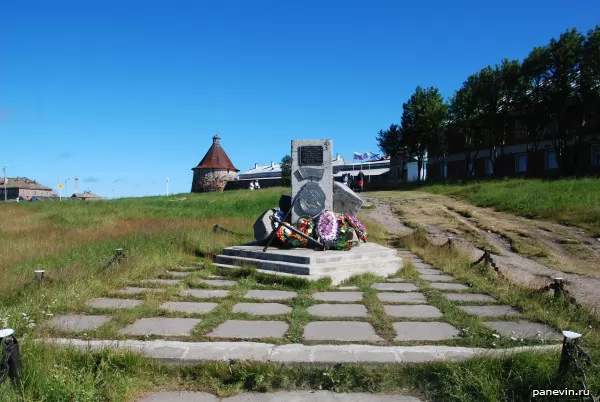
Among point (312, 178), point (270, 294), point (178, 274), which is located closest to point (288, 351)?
point (270, 294)

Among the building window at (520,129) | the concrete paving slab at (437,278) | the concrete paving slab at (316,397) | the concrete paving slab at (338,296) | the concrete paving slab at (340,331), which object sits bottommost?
the concrete paving slab at (316,397)

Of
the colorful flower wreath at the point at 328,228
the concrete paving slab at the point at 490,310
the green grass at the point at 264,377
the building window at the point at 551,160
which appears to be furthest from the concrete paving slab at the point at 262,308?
the building window at the point at 551,160

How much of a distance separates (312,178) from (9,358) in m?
7.10

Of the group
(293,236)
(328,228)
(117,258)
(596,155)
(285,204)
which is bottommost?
(117,258)

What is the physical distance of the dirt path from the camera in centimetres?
954

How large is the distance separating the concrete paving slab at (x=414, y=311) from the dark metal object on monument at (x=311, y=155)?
4546 millimetres

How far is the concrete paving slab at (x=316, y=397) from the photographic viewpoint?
322 centimetres

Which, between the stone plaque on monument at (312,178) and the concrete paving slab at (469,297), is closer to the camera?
the concrete paving slab at (469,297)

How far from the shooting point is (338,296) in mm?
6191

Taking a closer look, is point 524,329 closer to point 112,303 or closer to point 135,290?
point 112,303

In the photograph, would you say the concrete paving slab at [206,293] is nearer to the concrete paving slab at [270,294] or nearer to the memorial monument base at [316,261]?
the concrete paving slab at [270,294]

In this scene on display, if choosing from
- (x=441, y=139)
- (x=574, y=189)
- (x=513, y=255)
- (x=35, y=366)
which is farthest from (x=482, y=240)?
(x=441, y=139)

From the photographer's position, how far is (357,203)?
10039 mm

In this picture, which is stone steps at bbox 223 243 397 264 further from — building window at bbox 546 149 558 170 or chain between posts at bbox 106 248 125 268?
building window at bbox 546 149 558 170
